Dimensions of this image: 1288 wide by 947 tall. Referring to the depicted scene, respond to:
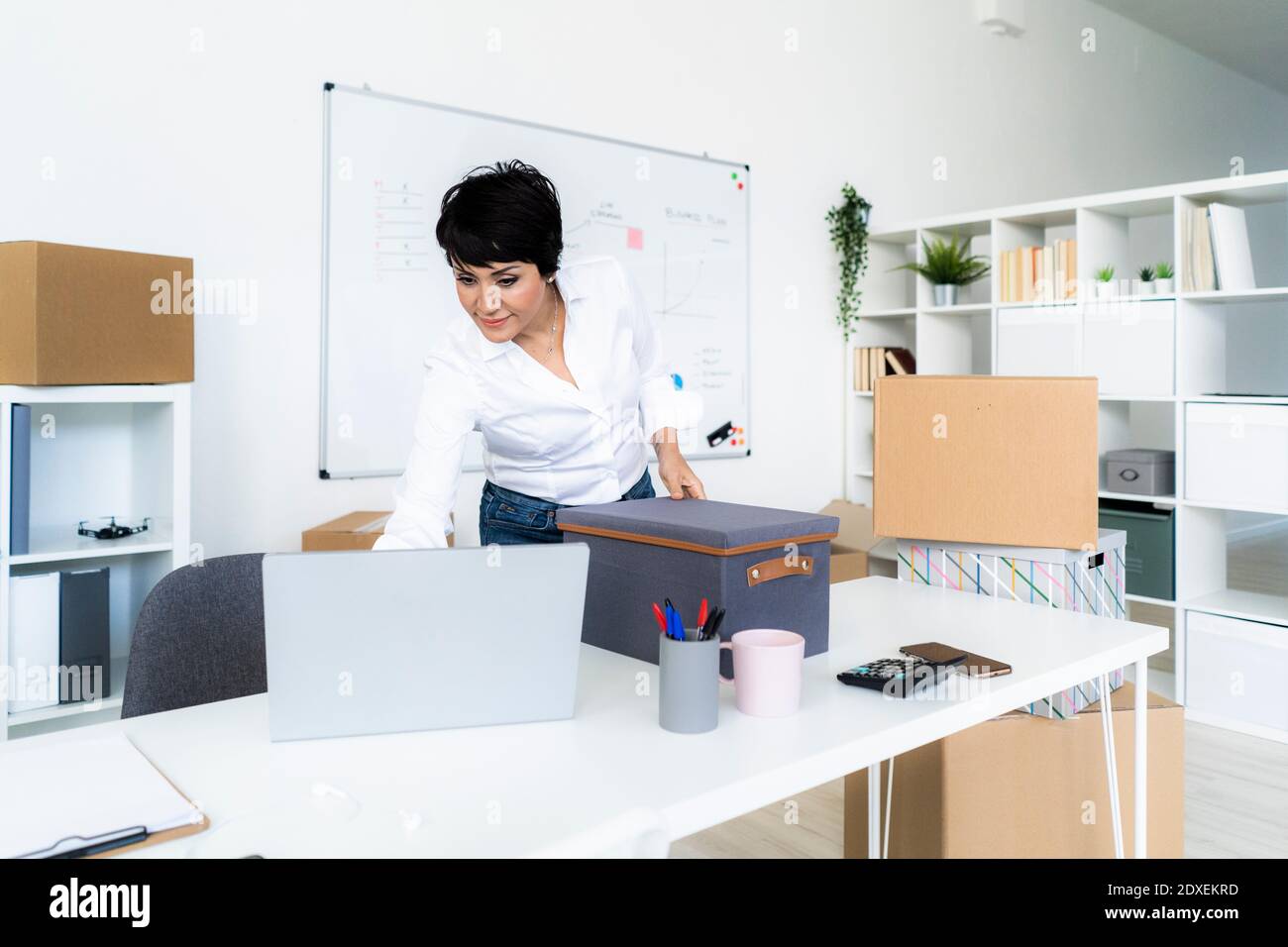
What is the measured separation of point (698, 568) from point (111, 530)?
5.89 ft

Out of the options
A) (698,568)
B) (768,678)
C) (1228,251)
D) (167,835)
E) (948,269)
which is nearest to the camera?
(167,835)

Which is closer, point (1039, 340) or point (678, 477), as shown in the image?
point (678, 477)

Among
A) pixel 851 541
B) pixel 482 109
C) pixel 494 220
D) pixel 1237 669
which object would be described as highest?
pixel 482 109

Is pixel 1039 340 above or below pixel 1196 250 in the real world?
below

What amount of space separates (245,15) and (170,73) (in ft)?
0.94

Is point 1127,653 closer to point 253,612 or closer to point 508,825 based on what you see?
point 508,825

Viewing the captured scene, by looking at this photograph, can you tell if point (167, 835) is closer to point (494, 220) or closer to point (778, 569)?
point (778, 569)

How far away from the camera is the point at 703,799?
940mm

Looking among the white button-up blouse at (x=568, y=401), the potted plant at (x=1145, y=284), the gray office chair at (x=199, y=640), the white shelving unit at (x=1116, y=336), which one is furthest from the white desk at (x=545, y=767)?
the potted plant at (x=1145, y=284)

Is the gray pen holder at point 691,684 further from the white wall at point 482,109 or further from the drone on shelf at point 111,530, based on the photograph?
the white wall at point 482,109

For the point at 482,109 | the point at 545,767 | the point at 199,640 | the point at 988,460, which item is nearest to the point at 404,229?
the point at 482,109

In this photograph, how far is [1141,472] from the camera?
3676mm

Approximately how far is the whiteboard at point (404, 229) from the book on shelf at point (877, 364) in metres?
1.14

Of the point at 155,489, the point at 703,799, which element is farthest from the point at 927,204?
the point at 703,799
